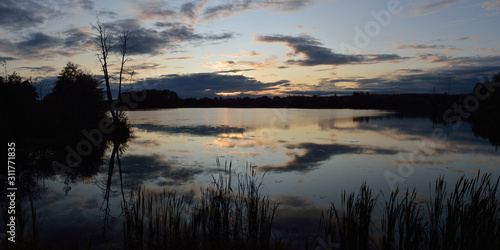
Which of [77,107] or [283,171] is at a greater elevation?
[77,107]

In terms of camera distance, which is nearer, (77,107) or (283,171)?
(283,171)

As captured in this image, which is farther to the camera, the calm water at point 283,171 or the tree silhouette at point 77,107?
the tree silhouette at point 77,107

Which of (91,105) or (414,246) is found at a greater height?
(91,105)

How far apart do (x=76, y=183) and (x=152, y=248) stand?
6681 millimetres

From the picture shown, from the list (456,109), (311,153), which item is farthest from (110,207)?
(456,109)

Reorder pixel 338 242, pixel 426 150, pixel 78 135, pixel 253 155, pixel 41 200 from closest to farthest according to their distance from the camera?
pixel 338 242, pixel 41 200, pixel 253 155, pixel 426 150, pixel 78 135

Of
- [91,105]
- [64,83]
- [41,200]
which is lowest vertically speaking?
[41,200]

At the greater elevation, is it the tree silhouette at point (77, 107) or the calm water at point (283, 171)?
the tree silhouette at point (77, 107)

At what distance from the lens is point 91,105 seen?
25.7 meters

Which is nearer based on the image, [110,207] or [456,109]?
[110,207]

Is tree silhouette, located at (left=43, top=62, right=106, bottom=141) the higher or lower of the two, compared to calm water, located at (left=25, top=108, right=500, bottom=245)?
higher

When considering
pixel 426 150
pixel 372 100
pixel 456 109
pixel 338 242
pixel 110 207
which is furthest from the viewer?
pixel 372 100

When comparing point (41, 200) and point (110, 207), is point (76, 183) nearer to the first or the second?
point (41, 200)

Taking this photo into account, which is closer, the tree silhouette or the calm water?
the calm water
